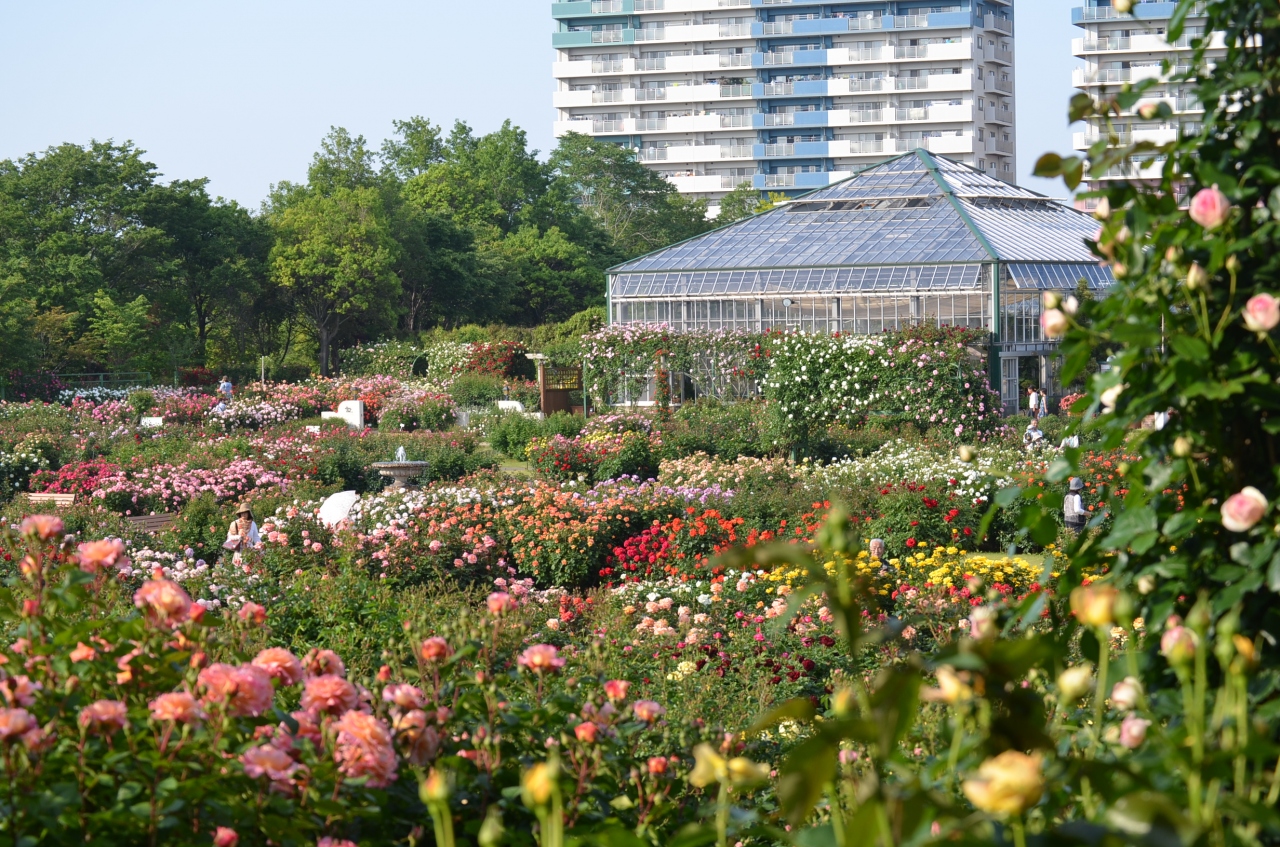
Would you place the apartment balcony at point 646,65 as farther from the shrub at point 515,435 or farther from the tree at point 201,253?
the shrub at point 515,435

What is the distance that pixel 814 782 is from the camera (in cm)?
149

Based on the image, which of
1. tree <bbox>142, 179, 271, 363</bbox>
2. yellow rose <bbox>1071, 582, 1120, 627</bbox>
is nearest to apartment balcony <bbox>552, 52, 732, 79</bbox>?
tree <bbox>142, 179, 271, 363</bbox>

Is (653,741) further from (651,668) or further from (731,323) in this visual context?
(731,323)

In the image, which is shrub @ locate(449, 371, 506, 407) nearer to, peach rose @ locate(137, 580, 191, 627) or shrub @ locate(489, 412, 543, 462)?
shrub @ locate(489, 412, 543, 462)

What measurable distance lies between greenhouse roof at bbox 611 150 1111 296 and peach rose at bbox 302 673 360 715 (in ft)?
74.9

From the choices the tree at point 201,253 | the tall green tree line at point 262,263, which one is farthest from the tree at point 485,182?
the tree at point 201,253

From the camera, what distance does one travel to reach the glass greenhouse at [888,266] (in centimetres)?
2428

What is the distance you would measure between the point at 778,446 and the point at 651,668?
10937 millimetres

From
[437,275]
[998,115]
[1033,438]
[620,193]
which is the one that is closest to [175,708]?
[1033,438]

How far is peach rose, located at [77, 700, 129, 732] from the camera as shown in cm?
226

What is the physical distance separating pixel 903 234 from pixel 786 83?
5495 centimetres

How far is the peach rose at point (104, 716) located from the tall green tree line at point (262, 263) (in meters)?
27.8

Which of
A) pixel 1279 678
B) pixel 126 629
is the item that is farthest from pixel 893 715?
pixel 126 629

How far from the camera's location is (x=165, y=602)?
8.15 feet
